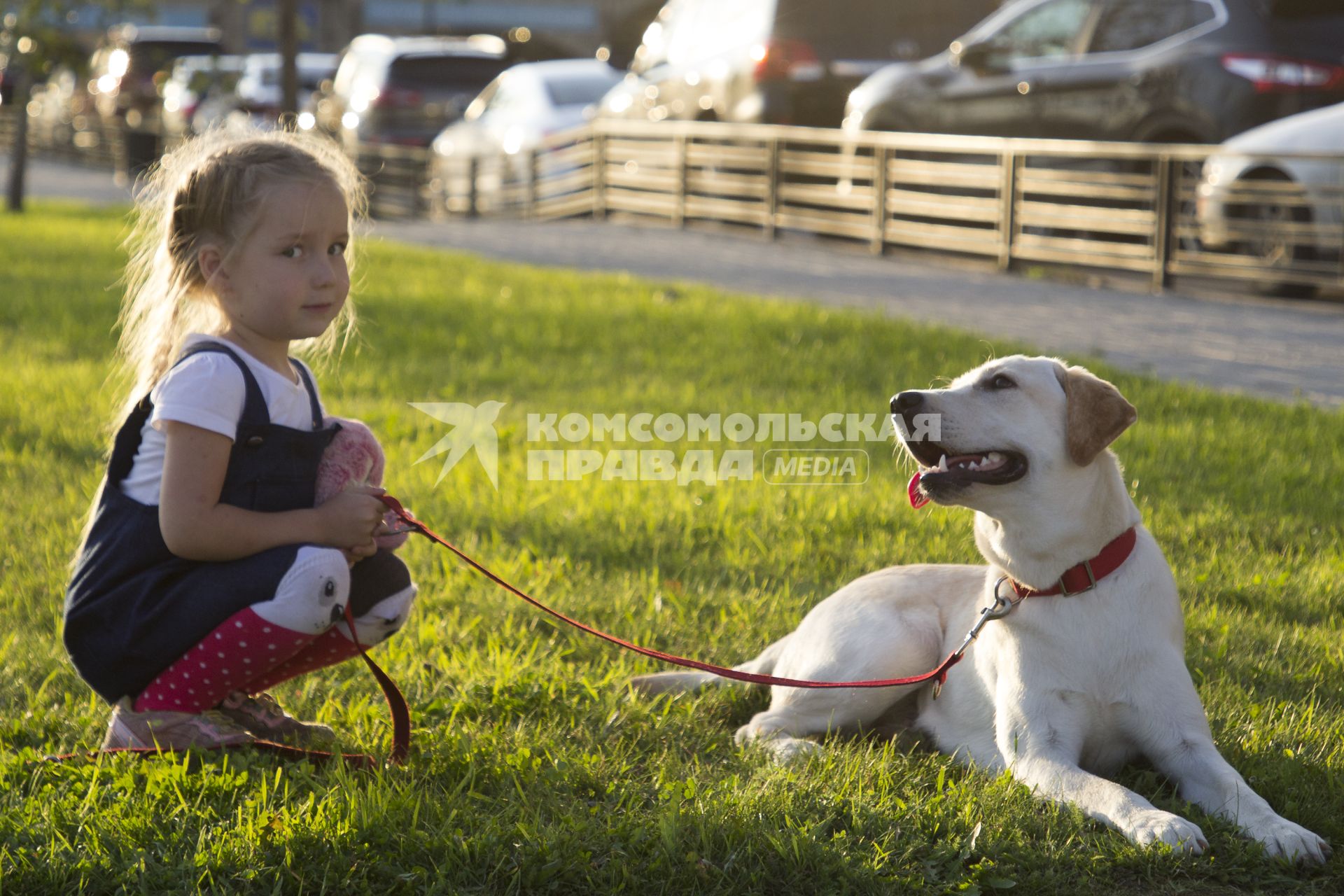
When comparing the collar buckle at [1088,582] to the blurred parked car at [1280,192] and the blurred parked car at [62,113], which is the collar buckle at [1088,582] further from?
the blurred parked car at [62,113]

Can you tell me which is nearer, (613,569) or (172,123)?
(613,569)

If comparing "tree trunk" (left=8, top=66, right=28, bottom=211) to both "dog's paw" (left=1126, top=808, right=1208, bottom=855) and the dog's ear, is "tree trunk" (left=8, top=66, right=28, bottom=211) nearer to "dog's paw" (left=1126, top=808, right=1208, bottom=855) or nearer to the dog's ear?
the dog's ear

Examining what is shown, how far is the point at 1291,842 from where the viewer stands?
2.90 m

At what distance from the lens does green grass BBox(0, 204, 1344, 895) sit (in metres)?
2.88

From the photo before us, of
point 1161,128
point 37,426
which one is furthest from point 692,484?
point 1161,128

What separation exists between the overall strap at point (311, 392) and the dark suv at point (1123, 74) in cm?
930

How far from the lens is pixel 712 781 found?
3.34m

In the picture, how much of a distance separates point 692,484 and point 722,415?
982 millimetres

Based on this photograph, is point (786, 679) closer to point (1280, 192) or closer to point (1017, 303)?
point (1017, 303)

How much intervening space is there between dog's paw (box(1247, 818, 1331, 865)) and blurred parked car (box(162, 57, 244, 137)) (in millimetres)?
6038

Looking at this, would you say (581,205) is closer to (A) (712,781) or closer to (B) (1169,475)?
(B) (1169,475)

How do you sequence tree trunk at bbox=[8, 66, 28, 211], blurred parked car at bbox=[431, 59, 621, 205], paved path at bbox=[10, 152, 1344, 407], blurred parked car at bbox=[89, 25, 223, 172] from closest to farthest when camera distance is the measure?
paved path at bbox=[10, 152, 1344, 407], blurred parked car at bbox=[431, 59, 621, 205], tree trunk at bbox=[8, 66, 28, 211], blurred parked car at bbox=[89, 25, 223, 172]

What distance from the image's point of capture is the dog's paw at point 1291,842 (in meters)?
2.89

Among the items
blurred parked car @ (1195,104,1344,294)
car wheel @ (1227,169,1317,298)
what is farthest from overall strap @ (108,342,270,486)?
car wheel @ (1227,169,1317,298)
